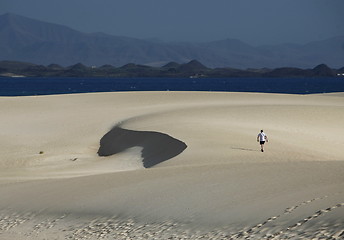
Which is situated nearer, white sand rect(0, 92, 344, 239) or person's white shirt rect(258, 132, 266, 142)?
white sand rect(0, 92, 344, 239)

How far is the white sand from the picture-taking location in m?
11.1

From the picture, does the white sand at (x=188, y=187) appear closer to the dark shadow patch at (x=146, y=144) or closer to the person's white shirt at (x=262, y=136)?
the dark shadow patch at (x=146, y=144)

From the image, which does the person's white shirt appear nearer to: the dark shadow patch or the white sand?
the white sand

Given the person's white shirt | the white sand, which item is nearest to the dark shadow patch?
the white sand

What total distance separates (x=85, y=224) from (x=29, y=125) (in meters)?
26.2

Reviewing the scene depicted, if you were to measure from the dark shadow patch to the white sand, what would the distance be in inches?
13.5

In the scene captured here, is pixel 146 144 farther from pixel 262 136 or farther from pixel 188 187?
pixel 188 187

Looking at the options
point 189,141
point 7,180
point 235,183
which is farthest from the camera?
point 189,141

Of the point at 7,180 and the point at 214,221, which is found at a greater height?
the point at 214,221

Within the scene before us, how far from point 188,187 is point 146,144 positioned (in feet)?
40.9

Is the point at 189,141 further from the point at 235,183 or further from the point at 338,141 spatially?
the point at 235,183

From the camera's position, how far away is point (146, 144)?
2645 centimetres

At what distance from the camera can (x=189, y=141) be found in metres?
24.1

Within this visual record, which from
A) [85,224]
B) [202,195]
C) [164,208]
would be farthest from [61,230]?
[202,195]
